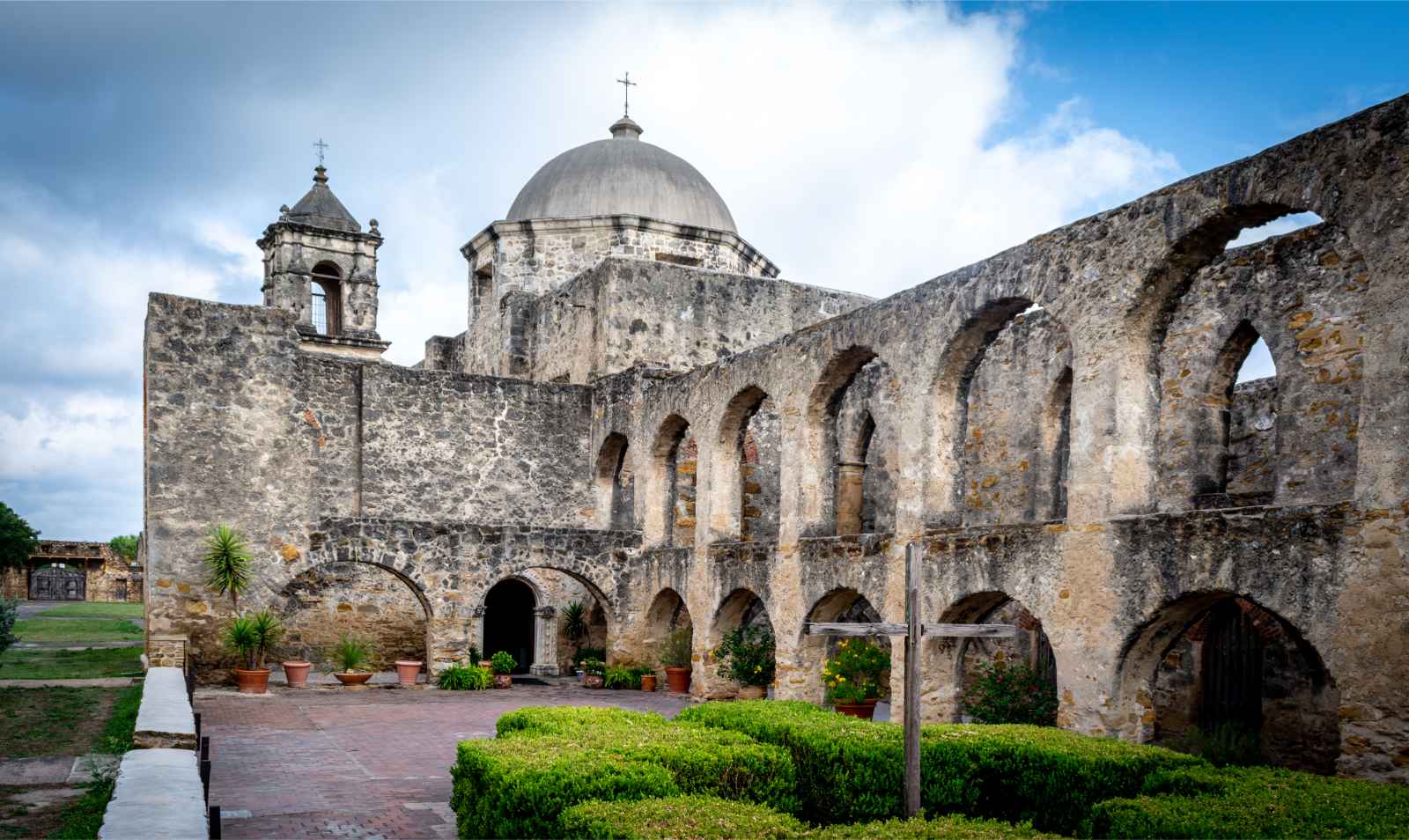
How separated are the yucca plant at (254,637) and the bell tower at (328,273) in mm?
12980

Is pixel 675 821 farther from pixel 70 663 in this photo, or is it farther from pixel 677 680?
pixel 70 663

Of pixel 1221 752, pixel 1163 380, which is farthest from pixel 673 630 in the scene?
pixel 1221 752

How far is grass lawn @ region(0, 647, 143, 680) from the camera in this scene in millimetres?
16719

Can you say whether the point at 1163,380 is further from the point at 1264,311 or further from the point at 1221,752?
the point at 1221,752

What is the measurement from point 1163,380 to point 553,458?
10.2 metres

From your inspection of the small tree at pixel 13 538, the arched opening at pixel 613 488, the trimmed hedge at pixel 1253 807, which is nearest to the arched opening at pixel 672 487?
the arched opening at pixel 613 488

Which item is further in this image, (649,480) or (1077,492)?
(649,480)

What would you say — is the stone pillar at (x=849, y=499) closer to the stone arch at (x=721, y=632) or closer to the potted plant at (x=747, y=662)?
the stone arch at (x=721, y=632)

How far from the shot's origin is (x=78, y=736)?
11164 mm

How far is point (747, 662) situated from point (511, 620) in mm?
7802

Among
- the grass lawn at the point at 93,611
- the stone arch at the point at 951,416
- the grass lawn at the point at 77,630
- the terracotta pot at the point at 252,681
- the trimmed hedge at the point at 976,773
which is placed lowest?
the grass lawn at the point at 93,611

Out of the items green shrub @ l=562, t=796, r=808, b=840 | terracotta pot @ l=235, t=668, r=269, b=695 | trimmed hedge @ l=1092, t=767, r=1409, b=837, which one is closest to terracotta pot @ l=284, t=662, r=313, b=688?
terracotta pot @ l=235, t=668, r=269, b=695

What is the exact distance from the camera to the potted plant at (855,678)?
1373 cm

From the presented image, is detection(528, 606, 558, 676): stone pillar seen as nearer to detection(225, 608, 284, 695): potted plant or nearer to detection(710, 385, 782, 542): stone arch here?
detection(710, 385, 782, 542): stone arch
